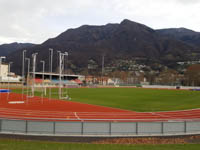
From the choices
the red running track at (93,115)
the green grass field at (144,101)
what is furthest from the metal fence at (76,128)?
the green grass field at (144,101)

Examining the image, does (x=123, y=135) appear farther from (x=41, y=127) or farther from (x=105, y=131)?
(x=41, y=127)

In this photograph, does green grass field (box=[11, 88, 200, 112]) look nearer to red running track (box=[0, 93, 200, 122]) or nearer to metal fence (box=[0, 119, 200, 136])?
red running track (box=[0, 93, 200, 122])

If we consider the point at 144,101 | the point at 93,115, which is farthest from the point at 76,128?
the point at 144,101

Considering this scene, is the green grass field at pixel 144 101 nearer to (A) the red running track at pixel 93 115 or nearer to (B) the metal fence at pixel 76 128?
(A) the red running track at pixel 93 115

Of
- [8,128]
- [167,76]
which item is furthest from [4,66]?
[8,128]

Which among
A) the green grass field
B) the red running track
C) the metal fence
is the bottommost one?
the green grass field

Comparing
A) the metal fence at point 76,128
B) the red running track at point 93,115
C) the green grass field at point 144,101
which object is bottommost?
the green grass field at point 144,101

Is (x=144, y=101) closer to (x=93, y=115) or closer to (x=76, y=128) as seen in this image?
(x=93, y=115)

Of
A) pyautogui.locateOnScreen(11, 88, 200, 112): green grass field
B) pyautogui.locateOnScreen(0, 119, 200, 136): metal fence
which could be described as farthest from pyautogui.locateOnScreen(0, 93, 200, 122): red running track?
pyautogui.locateOnScreen(0, 119, 200, 136): metal fence

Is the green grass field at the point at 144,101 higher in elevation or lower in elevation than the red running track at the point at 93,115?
lower

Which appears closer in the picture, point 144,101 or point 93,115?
point 93,115

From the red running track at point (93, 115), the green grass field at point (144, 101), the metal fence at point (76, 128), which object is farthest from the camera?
the green grass field at point (144, 101)

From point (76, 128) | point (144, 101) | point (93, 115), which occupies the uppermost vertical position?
point (76, 128)

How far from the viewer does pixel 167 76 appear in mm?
167000
